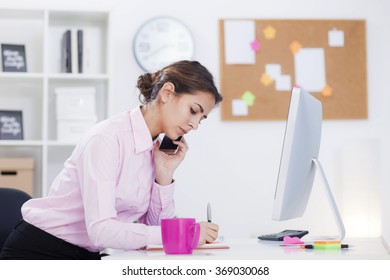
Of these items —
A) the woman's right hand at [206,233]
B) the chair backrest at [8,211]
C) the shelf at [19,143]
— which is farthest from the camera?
the shelf at [19,143]

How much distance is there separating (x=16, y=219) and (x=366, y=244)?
111 cm

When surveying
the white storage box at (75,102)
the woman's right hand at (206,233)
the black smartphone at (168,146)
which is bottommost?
the woman's right hand at (206,233)

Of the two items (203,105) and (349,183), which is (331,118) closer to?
(349,183)

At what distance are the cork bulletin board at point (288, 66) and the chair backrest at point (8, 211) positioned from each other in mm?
2068

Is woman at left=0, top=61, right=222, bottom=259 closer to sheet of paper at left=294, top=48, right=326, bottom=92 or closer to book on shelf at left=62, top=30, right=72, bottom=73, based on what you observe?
book on shelf at left=62, top=30, right=72, bottom=73

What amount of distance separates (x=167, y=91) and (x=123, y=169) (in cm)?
26

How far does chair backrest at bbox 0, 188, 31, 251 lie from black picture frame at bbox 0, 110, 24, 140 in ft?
5.31

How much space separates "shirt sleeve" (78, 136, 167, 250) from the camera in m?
1.67

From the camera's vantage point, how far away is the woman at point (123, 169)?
5.86 ft

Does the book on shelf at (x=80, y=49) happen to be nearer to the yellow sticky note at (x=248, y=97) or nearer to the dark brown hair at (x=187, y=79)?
the yellow sticky note at (x=248, y=97)

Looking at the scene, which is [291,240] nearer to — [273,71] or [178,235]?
[178,235]

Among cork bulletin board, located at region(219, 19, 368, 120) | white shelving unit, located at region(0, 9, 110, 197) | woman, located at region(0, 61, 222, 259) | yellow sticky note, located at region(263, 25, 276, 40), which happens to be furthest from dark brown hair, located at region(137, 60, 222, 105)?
yellow sticky note, located at region(263, 25, 276, 40)

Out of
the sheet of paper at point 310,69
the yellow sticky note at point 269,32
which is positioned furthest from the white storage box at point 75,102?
the sheet of paper at point 310,69

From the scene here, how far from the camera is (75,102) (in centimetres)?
376
